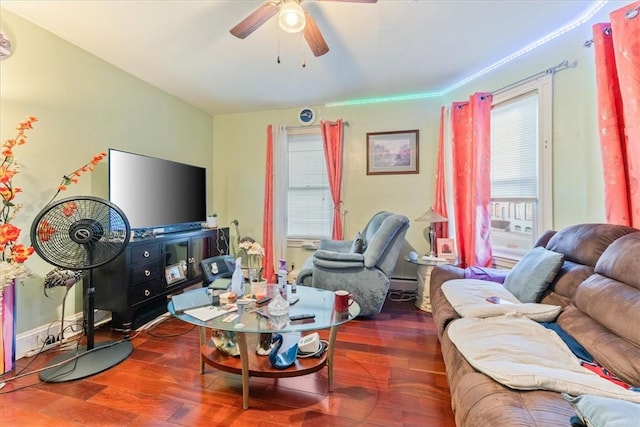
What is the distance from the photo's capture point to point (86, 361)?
1.94 m

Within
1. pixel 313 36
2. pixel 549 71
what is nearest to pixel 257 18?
pixel 313 36

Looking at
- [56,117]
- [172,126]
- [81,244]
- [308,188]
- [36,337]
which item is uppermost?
[172,126]

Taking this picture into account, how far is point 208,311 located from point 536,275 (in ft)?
6.52

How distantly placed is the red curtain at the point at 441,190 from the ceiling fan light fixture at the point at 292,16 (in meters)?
2.26

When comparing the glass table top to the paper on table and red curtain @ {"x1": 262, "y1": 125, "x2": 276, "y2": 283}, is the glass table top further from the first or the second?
red curtain @ {"x1": 262, "y1": 125, "x2": 276, "y2": 283}

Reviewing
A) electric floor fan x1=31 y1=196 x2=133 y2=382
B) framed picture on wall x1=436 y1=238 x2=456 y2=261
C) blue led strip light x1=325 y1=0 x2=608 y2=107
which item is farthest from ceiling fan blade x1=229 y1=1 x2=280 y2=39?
framed picture on wall x1=436 y1=238 x2=456 y2=261

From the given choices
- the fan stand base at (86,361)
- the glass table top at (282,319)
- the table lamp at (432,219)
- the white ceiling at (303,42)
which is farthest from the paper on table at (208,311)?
the table lamp at (432,219)

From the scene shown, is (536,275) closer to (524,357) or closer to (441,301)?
(441,301)

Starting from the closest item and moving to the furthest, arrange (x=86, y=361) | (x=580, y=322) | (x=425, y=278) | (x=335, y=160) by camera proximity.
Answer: (x=580, y=322), (x=86, y=361), (x=425, y=278), (x=335, y=160)

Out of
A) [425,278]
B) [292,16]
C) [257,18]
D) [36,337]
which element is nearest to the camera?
[292,16]

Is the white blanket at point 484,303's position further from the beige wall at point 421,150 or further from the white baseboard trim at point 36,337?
the white baseboard trim at point 36,337

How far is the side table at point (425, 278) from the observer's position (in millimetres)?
2918

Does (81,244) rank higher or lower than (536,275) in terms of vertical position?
higher

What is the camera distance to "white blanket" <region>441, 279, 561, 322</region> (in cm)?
155
